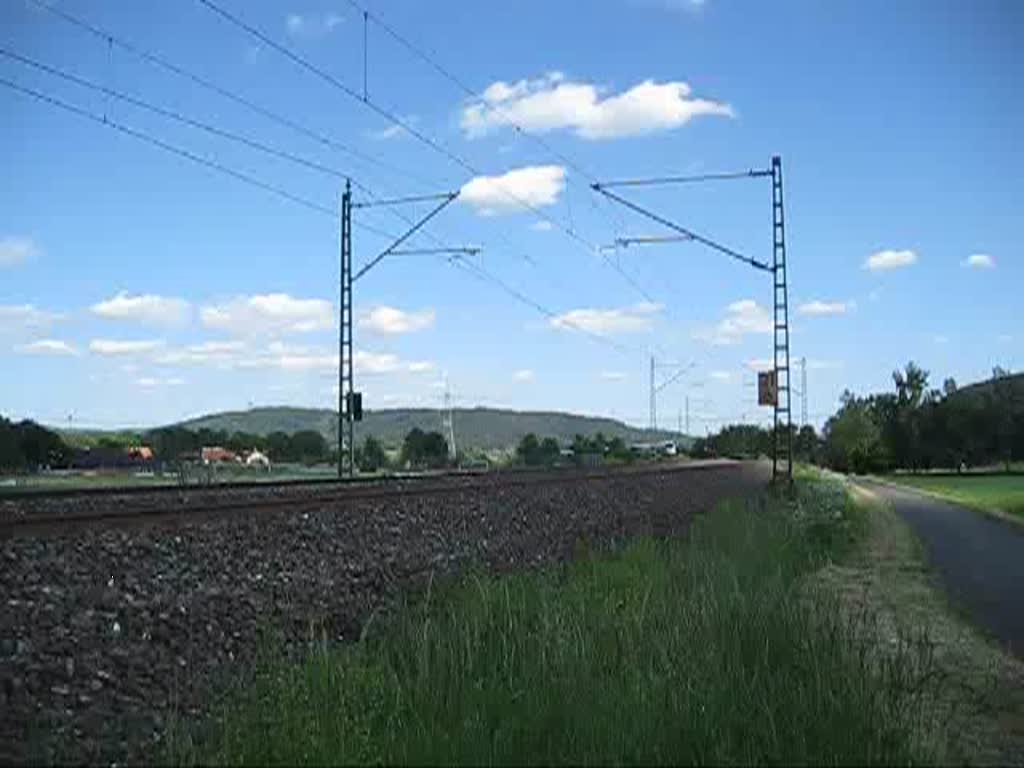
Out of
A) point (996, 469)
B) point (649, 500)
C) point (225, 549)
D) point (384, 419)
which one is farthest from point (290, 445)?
point (996, 469)

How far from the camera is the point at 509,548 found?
2039 cm

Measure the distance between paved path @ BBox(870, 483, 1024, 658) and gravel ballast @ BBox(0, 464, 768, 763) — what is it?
22.8 feet

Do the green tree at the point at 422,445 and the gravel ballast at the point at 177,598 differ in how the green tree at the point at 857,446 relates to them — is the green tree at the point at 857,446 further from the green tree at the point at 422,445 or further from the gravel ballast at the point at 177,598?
the gravel ballast at the point at 177,598

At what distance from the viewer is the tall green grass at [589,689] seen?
26.2ft

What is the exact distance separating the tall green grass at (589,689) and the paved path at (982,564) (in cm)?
616

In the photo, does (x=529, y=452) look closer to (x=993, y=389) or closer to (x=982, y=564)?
(x=982, y=564)

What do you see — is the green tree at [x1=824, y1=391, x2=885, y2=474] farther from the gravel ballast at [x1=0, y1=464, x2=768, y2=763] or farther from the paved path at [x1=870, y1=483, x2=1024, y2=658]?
the gravel ballast at [x1=0, y1=464, x2=768, y2=763]

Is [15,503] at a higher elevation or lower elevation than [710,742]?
higher

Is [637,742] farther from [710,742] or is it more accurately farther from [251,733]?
[251,733]

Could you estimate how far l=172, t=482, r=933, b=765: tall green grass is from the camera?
26.2 ft

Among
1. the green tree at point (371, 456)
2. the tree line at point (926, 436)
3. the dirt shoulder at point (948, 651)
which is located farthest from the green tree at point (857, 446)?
the dirt shoulder at point (948, 651)

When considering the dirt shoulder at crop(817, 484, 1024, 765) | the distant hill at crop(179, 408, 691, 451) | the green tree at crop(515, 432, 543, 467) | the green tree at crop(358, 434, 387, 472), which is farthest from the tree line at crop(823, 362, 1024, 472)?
the dirt shoulder at crop(817, 484, 1024, 765)

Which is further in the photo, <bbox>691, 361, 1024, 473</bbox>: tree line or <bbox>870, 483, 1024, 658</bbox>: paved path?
<bbox>691, 361, 1024, 473</bbox>: tree line

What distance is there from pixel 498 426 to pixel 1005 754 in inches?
4867
